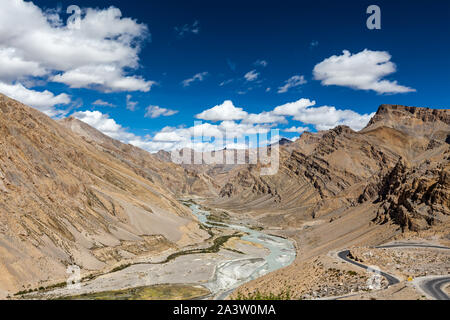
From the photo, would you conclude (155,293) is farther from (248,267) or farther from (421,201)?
(421,201)

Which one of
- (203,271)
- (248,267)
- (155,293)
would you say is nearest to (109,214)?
(203,271)

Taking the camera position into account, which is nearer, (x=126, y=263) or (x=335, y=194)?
(x=126, y=263)

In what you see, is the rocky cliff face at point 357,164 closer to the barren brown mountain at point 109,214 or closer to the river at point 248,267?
the barren brown mountain at point 109,214

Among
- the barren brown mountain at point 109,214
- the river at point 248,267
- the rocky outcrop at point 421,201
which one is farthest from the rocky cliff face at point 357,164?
the river at point 248,267

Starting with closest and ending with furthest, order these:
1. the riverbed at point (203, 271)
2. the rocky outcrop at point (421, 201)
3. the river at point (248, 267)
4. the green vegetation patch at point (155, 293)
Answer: the green vegetation patch at point (155, 293) → the riverbed at point (203, 271) → the river at point (248, 267) → the rocky outcrop at point (421, 201)

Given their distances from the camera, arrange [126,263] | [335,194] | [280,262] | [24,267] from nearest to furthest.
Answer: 1. [24,267]
2. [126,263]
3. [280,262]
4. [335,194]

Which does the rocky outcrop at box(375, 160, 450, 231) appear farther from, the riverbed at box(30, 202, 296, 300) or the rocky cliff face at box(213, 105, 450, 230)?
the riverbed at box(30, 202, 296, 300)
